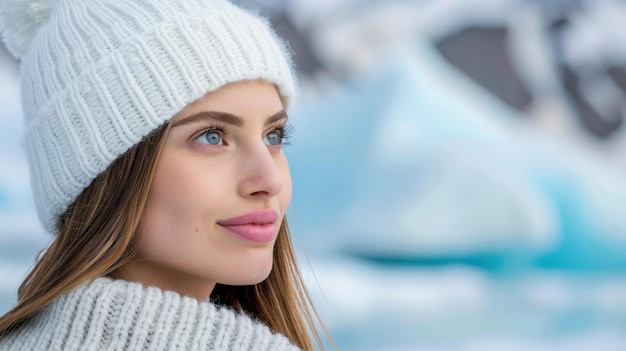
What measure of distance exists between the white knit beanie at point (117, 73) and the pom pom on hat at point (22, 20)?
0.26 ft

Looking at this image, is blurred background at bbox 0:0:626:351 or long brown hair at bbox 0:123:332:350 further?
blurred background at bbox 0:0:626:351

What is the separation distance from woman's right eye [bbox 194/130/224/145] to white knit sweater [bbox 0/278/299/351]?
0.23m

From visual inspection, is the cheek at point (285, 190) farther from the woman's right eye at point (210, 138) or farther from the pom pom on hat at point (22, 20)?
the pom pom on hat at point (22, 20)

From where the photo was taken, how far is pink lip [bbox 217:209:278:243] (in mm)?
1111

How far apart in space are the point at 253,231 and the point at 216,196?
0.08 meters

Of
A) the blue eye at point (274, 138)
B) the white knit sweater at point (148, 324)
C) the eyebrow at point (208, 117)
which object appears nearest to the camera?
the white knit sweater at point (148, 324)

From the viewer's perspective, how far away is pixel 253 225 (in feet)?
3.70

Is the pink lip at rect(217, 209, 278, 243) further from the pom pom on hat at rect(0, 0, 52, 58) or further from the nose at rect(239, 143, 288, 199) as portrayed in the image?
the pom pom on hat at rect(0, 0, 52, 58)

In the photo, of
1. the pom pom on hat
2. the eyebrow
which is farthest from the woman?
the pom pom on hat

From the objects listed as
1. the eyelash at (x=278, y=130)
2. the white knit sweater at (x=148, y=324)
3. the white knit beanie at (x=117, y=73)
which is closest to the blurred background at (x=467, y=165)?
the eyelash at (x=278, y=130)

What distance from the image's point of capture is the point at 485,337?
2801mm

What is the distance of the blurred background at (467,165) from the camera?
2.90 metres

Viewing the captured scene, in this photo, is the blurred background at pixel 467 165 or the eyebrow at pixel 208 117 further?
the blurred background at pixel 467 165

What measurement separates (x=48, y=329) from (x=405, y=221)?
1.98 m
